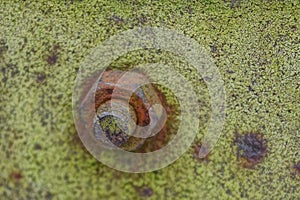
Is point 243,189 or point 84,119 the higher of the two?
point 84,119

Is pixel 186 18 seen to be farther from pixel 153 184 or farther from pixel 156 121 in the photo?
pixel 153 184

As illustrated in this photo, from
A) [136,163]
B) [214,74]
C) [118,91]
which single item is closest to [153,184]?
[136,163]

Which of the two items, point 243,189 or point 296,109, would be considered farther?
point 296,109

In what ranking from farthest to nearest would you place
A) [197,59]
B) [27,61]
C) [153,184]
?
[197,59] < [27,61] < [153,184]

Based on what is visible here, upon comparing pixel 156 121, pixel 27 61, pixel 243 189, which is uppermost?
pixel 27 61

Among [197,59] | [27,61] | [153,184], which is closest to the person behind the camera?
[153,184]

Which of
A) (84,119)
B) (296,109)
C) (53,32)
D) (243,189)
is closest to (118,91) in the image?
(84,119)
